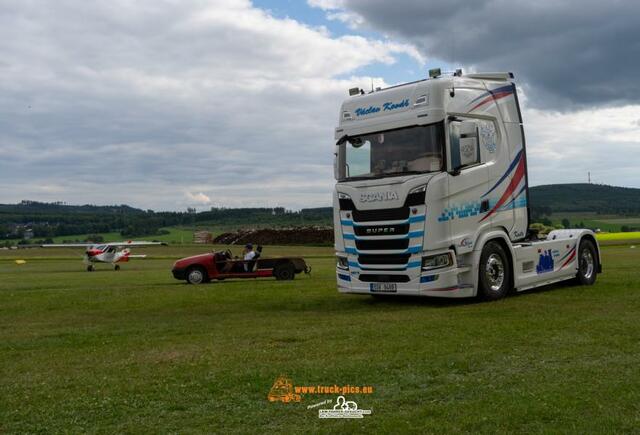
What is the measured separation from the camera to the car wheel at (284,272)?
23.9m

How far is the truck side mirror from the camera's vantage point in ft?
39.4

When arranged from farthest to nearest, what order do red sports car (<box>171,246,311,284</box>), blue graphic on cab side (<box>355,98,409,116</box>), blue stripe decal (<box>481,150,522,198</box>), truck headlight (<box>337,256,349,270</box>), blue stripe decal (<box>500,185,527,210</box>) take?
1. red sports car (<box>171,246,311,284</box>)
2. blue stripe decal (<box>500,185,527,210</box>)
3. truck headlight (<box>337,256,349,270</box>)
4. blue stripe decal (<box>481,150,522,198</box>)
5. blue graphic on cab side (<box>355,98,409,116</box>)

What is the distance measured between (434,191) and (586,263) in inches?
258

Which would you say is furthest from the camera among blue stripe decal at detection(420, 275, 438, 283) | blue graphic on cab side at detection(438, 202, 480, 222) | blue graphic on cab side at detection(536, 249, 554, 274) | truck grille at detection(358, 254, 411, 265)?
blue graphic on cab side at detection(536, 249, 554, 274)

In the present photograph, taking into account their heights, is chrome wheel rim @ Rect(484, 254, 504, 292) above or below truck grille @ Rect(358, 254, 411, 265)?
below

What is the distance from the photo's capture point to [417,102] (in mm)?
12297

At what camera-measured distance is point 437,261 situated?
11.9m

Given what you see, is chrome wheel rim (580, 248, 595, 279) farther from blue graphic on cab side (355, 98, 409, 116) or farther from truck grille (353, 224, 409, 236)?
blue graphic on cab side (355, 98, 409, 116)

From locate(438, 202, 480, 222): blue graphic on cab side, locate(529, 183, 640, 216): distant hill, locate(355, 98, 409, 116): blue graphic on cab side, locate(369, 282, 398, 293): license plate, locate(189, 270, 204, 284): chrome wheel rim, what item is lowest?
locate(189, 270, 204, 284): chrome wheel rim

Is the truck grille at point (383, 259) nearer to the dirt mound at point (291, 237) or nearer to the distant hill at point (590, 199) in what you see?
the dirt mound at point (291, 237)

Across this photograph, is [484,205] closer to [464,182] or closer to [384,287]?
[464,182]

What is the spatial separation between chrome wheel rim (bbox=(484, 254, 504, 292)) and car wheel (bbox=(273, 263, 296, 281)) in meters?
11.9

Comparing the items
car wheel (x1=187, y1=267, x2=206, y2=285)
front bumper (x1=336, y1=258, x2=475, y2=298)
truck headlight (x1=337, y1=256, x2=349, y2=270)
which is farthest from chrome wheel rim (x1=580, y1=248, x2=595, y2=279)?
car wheel (x1=187, y1=267, x2=206, y2=285)

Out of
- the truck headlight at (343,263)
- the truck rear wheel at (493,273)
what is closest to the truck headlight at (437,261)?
the truck rear wheel at (493,273)
